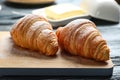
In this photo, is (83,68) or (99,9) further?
(99,9)

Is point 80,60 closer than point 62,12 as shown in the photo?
Yes

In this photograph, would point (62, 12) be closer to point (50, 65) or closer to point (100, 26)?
point (100, 26)

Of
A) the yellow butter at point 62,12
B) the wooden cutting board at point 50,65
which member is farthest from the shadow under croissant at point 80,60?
the yellow butter at point 62,12

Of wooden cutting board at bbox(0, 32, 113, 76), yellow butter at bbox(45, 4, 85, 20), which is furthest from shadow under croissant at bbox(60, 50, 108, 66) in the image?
yellow butter at bbox(45, 4, 85, 20)

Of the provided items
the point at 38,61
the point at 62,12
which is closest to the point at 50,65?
the point at 38,61

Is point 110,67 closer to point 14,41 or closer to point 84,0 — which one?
point 14,41

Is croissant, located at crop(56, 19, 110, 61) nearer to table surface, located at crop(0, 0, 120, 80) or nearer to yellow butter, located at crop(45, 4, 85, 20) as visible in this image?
table surface, located at crop(0, 0, 120, 80)

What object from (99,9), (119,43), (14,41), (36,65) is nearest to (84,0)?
(99,9)
